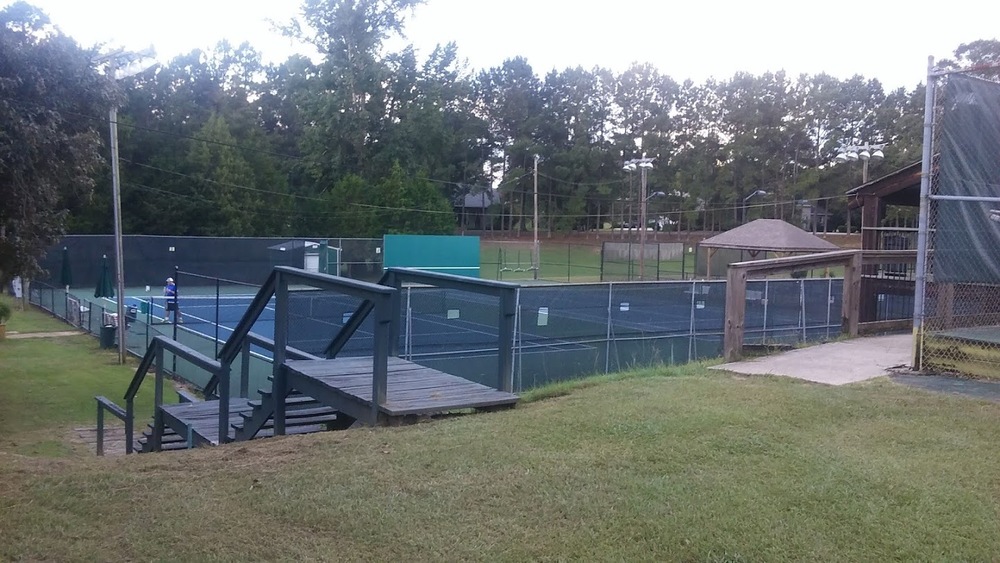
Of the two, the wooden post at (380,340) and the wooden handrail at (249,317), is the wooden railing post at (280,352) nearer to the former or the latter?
the wooden handrail at (249,317)

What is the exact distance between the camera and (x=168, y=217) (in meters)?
53.3

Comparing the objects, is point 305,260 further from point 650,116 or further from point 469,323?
point 650,116

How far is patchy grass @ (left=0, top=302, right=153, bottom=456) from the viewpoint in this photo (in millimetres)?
13586

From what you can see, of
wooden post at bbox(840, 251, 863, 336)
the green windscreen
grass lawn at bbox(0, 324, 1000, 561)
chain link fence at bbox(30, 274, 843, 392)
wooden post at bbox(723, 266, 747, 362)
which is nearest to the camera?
grass lawn at bbox(0, 324, 1000, 561)

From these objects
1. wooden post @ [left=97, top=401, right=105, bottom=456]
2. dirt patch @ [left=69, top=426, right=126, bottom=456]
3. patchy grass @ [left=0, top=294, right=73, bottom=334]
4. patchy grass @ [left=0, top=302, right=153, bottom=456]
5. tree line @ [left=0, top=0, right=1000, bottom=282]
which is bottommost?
dirt patch @ [left=69, top=426, right=126, bottom=456]

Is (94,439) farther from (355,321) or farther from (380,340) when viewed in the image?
(380,340)

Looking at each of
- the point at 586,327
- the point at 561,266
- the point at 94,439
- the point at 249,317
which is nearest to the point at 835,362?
the point at 249,317

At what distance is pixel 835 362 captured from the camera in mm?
9875

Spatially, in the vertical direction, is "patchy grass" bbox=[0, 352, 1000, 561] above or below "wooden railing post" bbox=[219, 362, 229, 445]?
above

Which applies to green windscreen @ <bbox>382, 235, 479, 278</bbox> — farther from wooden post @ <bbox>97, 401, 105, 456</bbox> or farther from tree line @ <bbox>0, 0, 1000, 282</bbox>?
wooden post @ <bbox>97, 401, 105, 456</bbox>

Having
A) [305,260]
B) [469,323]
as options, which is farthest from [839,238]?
[469,323]

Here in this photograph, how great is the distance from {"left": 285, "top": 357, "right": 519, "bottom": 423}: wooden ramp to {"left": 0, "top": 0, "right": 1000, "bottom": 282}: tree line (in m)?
38.9

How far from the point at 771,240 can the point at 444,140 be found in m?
41.7

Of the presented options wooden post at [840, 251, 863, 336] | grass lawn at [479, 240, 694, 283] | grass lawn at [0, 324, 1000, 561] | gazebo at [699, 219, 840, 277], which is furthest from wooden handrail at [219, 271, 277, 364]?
grass lawn at [479, 240, 694, 283]
